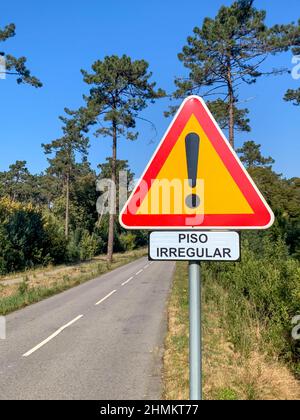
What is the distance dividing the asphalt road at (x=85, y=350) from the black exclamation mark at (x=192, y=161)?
4.10 meters

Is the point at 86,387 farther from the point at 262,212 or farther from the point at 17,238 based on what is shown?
the point at 17,238

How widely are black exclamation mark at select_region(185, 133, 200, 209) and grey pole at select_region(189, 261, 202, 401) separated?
380mm

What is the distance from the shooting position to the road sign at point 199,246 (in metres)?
2.48

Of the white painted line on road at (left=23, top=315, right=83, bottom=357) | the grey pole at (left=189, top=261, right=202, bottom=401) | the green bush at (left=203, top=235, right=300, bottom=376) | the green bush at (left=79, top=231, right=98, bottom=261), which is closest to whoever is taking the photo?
the grey pole at (left=189, top=261, right=202, bottom=401)

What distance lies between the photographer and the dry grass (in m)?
5.36

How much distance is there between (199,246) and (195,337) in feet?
1.69

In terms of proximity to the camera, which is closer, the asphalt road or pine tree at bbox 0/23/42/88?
the asphalt road

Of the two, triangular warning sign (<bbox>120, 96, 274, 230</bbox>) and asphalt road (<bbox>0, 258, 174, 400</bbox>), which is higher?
triangular warning sign (<bbox>120, 96, 274, 230</bbox>)

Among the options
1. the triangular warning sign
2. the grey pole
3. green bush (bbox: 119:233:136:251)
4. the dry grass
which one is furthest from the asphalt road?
green bush (bbox: 119:233:136:251)

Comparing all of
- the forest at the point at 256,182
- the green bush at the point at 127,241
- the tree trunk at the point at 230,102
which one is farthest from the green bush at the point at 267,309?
the green bush at the point at 127,241

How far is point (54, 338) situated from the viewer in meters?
9.65

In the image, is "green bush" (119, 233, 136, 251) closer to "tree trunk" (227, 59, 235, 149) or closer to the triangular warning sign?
"tree trunk" (227, 59, 235, 149)

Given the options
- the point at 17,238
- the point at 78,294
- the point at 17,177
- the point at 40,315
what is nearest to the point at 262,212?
the point at 40,315

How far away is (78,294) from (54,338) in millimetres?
8854
